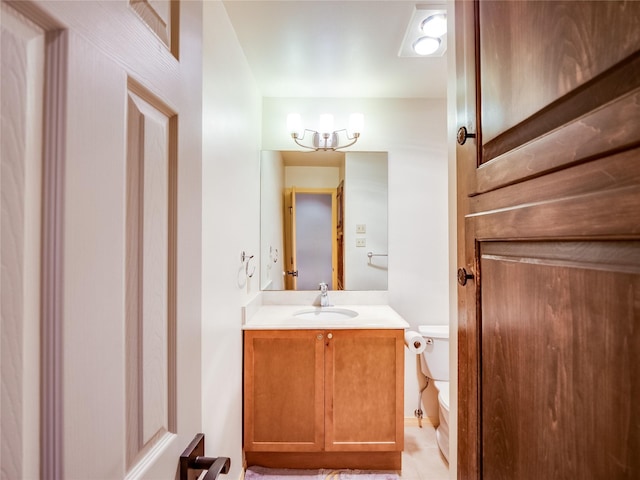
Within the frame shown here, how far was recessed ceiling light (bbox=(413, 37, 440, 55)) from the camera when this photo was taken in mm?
1650

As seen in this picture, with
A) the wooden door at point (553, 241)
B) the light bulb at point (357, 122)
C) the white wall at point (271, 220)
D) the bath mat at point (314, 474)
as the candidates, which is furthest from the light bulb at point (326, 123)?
the bath mat at point (314, 474)

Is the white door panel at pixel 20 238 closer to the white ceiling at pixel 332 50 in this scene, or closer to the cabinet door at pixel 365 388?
the white ceiling at pixel 332 50

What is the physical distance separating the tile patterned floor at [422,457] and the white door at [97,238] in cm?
178

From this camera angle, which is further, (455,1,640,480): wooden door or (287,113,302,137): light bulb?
(287,113,302,137): light bulb

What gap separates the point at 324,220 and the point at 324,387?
3.88 ft

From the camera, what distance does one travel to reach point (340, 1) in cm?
140

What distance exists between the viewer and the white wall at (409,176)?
2.33 meters

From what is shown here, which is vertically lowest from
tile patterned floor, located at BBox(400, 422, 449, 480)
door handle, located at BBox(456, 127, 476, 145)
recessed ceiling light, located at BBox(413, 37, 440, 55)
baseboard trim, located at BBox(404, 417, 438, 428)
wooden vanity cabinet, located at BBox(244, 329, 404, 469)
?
tile patterned floor, located at BBox(400, 422, 449, 480)

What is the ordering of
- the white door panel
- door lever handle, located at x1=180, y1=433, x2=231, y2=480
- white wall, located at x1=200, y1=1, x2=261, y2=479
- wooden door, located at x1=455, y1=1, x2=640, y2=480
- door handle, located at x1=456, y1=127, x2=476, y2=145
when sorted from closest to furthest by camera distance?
the white door panel
wooden door, located at x1=455, y1=1, x2=640, y2=480
door lever handle, located at x1=180, y1=433, x2=231, y2=480
door handle, located at x1=456, y1=127, x2=476, y2=145
white wall, located at x1=200, y1=1, x2=261, y2=479

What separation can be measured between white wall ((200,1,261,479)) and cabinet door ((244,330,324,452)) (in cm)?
9

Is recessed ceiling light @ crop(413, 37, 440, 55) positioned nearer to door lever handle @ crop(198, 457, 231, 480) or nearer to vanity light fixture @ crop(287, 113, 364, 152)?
vanity light fixture @ crop(287, 113, 364, 152)

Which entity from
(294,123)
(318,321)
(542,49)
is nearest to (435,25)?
(294,123)

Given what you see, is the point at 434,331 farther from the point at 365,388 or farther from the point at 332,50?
the point at 332,50

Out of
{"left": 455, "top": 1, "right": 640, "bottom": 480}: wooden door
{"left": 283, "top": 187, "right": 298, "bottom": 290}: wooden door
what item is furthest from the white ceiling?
{"left": 455, "top": 1, "right": 640, "bottom": 480}: wooden door
